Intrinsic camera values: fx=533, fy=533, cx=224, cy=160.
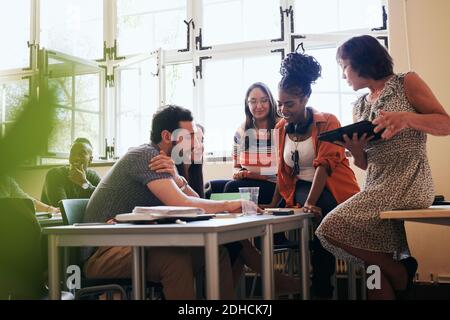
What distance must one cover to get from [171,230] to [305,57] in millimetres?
1707

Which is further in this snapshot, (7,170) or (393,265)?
(393,265)

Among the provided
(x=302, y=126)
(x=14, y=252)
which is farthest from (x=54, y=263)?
(x=302, y=126)

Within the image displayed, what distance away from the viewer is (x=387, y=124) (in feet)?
5.94

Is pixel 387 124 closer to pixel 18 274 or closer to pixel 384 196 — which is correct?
pixel 384 196

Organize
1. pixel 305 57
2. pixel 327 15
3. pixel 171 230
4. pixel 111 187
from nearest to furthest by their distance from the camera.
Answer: pixel 171 230 → pixel 111 187 → pixel 305 57 → pixel 327 15

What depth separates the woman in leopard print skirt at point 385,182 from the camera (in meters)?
1.94

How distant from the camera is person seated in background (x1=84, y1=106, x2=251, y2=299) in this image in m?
1.69

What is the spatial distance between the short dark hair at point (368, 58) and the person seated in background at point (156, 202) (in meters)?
0.70

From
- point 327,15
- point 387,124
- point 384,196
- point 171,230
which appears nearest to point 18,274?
point 171,230

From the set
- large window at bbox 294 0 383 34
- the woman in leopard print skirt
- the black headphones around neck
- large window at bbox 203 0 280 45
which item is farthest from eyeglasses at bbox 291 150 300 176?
large window at bbox 203 0 280 45

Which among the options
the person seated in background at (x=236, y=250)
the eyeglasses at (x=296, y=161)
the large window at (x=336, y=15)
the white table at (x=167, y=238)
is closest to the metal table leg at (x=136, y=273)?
the white table at (x=167, y=238)

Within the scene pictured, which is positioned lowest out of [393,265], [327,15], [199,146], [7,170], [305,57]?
[393,265]

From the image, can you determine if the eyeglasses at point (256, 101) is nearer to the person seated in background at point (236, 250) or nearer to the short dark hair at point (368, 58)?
the person seated in background at point (236, 250)

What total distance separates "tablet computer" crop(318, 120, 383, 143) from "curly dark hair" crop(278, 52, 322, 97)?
27.8 inches
